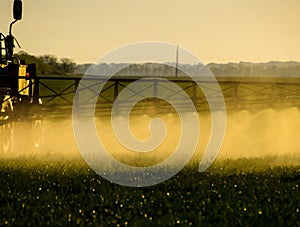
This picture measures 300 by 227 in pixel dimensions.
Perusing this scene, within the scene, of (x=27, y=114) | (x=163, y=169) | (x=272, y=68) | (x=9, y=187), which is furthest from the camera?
(x=272, y=68)

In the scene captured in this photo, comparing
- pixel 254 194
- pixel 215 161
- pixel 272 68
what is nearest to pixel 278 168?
pixel 215 161

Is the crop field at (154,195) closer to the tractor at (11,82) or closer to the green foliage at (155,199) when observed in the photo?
the green foliage at (155,199)

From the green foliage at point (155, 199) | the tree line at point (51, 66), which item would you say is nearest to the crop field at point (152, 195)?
the green foliage at point (155, 199)

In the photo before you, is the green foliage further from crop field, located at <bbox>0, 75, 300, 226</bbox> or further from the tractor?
the tractor

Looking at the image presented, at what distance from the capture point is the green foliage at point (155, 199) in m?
8.83

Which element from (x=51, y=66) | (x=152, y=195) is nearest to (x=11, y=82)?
(x=152, y=195)

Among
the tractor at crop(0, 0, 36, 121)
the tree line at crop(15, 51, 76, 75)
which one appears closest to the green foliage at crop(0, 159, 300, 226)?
the tractor at crop(0, 0, 36, 121)

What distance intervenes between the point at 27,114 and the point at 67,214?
11116 mm

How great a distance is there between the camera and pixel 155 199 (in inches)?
399

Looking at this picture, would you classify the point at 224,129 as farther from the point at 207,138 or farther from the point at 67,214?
the point at 67,214

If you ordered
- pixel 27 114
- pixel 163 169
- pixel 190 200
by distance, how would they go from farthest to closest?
1. pixel 27 114
2. pixel 163 169
3. pixel 190 200

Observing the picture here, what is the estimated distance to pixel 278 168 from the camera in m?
13.6

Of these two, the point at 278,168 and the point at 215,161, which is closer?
the point at 278,168

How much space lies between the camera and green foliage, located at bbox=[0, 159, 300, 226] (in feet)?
29.0
